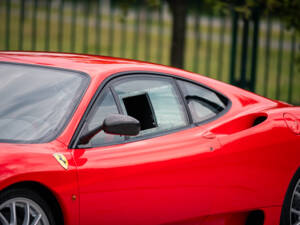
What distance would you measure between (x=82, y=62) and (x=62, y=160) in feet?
3.09

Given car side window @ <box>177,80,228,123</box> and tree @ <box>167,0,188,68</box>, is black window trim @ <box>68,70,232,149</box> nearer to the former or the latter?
car side window @ <box>177,80,228,123</box>

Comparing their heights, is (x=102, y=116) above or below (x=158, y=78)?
below

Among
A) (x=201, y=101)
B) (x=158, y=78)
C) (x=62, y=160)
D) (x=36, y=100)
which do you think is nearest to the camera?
(x=62, y=160)

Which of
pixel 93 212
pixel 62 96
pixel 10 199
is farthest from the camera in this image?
pixel 62 96

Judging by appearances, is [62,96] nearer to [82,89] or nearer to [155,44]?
[82,89]

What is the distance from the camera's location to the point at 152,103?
4.48 metres

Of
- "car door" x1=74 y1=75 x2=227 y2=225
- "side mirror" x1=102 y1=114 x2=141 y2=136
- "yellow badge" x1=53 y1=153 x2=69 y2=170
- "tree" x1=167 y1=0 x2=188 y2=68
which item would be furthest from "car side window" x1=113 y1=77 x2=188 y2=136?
"tree" x1=167 y1=0 x2=188 y2=68

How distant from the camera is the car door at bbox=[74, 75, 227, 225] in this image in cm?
386

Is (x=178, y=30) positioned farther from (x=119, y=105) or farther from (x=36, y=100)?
(x=36, y=100)

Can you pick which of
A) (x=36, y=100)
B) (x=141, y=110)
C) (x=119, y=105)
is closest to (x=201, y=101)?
(x=141, y=110)

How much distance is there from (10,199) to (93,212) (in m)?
0.54

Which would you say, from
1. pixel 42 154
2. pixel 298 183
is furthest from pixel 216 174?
pixel 42 154

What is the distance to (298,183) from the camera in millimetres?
5113

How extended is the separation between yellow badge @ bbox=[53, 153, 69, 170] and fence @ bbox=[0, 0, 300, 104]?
17.3 ft
